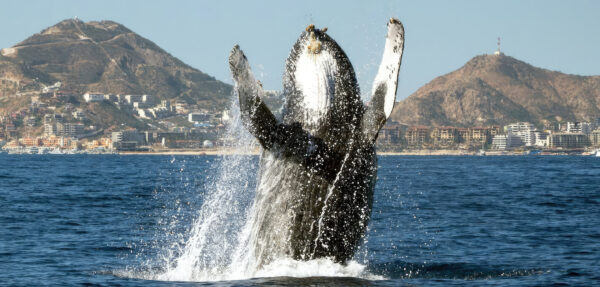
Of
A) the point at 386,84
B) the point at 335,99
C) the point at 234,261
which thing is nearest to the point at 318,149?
the point at 335,99

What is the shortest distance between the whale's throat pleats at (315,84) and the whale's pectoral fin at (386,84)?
2.03ft

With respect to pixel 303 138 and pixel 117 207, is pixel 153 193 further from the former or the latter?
pixel 303 138

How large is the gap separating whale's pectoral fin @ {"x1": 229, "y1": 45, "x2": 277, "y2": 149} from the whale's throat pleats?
0.51m

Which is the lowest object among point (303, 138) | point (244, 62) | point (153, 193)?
point (153, 193)

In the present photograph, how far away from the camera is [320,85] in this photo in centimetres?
1120

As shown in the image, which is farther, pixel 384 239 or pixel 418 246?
pixel 384 239

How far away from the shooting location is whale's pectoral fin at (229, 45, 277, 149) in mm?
10688

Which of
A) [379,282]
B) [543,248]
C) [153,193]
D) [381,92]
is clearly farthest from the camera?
[153,193]

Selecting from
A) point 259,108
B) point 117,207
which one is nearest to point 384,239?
point 259,108

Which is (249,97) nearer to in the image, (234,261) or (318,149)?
(318,149)

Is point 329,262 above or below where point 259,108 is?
below

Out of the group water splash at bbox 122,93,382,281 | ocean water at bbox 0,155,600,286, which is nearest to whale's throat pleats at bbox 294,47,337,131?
water splash at bbox 122,93,382,281

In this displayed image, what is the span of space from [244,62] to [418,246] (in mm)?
9683

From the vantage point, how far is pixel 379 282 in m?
13.1
